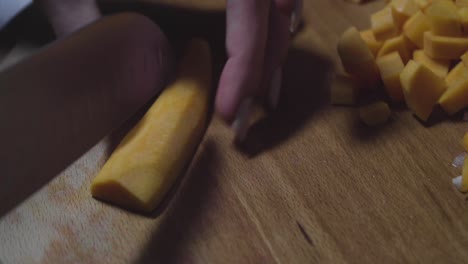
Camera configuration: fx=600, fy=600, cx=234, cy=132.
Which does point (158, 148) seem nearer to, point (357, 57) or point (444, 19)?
point (357, 57)

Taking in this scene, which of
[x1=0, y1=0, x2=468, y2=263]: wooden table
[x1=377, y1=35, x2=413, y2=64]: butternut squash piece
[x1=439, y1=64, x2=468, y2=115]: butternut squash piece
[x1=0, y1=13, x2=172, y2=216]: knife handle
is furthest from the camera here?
[x1=377, y1=35, x2=413, y2=64]: butternut squash piece

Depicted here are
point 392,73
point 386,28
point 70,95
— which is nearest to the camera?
point 70,95

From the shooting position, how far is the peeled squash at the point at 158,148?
3.80 feet

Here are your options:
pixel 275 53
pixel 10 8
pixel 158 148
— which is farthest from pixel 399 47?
pixel 10 8

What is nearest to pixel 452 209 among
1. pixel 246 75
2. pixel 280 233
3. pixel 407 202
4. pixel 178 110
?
pixel 407 202

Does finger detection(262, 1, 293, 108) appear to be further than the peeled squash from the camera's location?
Yes

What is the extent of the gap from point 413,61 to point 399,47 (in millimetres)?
101

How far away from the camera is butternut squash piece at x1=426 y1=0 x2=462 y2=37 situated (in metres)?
1.29

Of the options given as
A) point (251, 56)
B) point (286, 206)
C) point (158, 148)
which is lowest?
point (286, 206)

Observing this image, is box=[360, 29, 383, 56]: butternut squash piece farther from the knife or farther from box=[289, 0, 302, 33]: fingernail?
the knife

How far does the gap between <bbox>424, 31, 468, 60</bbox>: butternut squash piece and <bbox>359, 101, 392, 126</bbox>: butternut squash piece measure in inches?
6.3

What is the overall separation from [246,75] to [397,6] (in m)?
0.45

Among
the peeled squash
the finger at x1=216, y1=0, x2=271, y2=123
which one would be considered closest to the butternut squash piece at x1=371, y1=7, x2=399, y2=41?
the finger at x1=216, y1=0, x2=271, y2=123

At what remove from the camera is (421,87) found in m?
1.27
